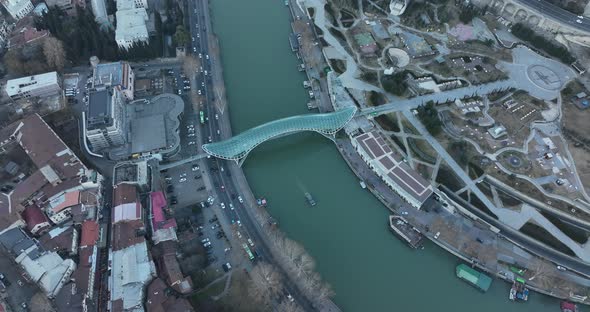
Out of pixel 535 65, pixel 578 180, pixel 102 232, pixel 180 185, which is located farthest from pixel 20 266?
pixel 535 65

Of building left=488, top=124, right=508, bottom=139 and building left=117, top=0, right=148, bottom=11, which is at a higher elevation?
building left=117, top=0, right=148, bottom=11

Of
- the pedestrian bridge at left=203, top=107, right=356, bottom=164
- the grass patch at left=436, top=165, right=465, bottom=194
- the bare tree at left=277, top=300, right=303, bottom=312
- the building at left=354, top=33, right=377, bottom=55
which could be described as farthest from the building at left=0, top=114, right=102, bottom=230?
the building at left=354, top=33, right=377, bottom=55

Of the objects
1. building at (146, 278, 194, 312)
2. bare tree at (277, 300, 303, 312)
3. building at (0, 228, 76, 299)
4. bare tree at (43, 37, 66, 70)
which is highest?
bare tree at (43, 37, 66, 70)

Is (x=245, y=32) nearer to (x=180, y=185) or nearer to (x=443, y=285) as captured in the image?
(x=180, y=185)

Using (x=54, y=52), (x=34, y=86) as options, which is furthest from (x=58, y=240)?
(x=54, y=52)

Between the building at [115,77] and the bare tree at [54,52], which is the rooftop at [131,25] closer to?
the building at [115,77]

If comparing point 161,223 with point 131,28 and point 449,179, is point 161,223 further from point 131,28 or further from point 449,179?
point 131,28

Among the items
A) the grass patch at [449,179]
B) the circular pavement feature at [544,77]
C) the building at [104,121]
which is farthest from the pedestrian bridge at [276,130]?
the circular pavement feature at [544,77]

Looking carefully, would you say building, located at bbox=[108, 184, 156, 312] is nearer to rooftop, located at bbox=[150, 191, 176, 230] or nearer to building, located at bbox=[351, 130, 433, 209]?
rooftop, located at bbox=[150, 191, 176, 230]
